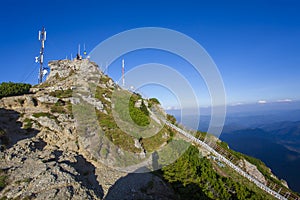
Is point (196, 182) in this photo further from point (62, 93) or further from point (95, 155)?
point (62, 93)

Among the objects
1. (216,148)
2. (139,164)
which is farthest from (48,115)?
(216,148)

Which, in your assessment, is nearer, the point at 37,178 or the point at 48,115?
the point at 37,178

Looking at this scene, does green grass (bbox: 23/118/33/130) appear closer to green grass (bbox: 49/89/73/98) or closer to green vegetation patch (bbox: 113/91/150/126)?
green grass (bbox: 49/89/73/98)

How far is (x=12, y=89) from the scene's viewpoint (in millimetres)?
34344

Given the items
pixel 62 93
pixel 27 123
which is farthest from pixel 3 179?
pixel 62 93

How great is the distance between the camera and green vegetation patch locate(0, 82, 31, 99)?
32969mm

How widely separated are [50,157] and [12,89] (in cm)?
2264

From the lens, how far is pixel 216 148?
39500 mm

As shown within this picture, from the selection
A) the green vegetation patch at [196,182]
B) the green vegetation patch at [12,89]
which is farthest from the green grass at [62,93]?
the green vegetation patch at [196,182]

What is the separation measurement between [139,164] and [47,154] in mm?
11251

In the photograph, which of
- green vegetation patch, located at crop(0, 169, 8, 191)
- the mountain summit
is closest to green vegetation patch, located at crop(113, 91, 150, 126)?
the mountain summit

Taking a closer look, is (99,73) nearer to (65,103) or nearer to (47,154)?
(65,103)

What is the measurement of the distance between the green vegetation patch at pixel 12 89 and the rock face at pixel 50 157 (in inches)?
178

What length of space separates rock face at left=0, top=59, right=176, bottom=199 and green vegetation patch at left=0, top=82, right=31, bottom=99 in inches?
178
